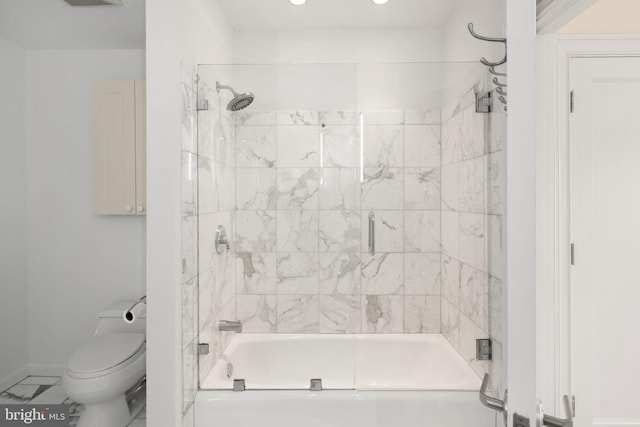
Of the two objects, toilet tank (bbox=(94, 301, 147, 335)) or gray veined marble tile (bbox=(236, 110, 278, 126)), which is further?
toilet tank (bbox=(94, 301, 147, 335))

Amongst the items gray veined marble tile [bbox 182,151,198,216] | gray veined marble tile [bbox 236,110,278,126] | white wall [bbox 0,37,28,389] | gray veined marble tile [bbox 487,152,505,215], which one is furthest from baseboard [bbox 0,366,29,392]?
gray veined marble tile [bbox 487,152,505,215]

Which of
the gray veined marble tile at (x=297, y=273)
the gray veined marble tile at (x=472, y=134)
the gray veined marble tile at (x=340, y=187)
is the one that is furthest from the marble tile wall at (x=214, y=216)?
the gray veined marble tile at (x=472, y=134)

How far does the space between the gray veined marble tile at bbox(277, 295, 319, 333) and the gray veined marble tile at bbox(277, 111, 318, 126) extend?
81 cm

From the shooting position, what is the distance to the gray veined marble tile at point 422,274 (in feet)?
6.00

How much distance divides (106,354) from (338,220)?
4.70 feet

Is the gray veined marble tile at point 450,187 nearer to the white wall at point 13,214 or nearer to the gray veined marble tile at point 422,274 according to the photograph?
the gray veined marble tile at point 422,274

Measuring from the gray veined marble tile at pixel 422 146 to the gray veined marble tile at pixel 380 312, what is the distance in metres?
0.63

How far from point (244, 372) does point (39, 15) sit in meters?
2.19

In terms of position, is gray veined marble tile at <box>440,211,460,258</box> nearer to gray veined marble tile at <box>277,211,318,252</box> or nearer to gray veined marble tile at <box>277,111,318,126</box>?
gray veined marble tile at <box>277,211,318,252</box>

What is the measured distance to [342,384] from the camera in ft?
5.82

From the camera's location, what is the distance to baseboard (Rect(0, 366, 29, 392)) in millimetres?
2656
